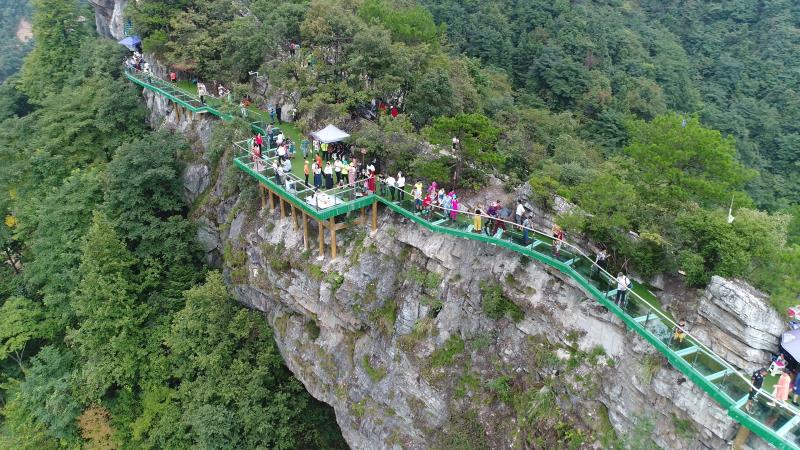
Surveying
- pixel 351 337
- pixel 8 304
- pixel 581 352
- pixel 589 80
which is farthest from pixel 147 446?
pixel 589 80

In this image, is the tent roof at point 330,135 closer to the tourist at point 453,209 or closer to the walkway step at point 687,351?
the tourist at point 453,209

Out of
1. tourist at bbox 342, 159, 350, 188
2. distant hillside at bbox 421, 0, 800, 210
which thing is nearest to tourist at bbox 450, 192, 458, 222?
tourist at bbox 342, 159, 350, 188

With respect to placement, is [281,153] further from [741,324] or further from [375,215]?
[741,324]

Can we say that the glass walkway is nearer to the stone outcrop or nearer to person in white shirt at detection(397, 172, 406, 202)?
person in white shirt at detection(397, 172, 406, 202)

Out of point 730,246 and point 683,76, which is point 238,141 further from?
point 683,76

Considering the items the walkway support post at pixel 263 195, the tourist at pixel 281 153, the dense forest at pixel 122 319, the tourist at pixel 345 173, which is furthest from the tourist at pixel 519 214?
the dense forest at pixel 122 319
